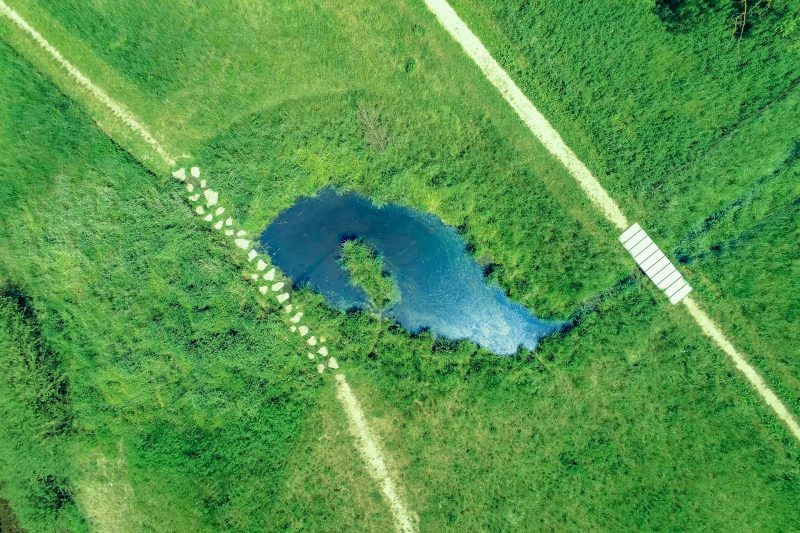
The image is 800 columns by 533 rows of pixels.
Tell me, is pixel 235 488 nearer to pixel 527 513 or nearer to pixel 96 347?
pixel 96 347

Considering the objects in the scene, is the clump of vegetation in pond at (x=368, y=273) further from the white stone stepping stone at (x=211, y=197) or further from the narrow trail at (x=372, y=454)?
the white stone stepping stone at (x=211, y=197)

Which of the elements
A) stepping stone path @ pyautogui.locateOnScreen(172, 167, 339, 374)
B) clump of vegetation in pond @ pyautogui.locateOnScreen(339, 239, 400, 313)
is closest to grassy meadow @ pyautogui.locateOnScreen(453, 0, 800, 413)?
clump of vegetation in pond @ pyautogui.locateOnScreen(339, 239, 400, 313)

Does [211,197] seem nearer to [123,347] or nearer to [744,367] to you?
[123,347]

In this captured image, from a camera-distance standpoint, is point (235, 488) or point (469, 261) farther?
point (469, 261)

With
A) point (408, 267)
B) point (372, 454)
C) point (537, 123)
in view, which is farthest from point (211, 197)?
point (537, 123)

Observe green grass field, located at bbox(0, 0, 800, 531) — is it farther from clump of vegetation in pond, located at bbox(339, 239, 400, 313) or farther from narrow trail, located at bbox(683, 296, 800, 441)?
clump of vegetation in pond, located at bbox(339, 239, 400, 313)

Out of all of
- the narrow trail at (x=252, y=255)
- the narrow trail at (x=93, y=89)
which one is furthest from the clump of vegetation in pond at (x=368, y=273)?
the narrow trail at (x=93, y=89)

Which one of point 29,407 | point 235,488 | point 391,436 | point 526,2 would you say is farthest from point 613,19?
point 29,407
